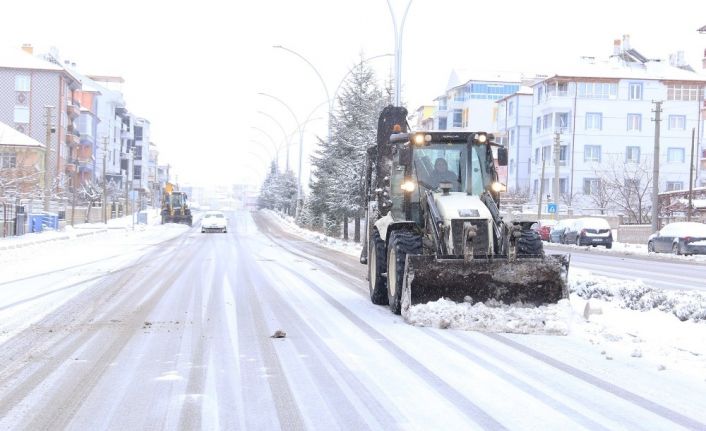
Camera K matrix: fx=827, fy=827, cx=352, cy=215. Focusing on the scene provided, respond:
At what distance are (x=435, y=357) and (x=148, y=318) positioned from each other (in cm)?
454

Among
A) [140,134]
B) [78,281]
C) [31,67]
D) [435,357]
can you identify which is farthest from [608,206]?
[140,134]

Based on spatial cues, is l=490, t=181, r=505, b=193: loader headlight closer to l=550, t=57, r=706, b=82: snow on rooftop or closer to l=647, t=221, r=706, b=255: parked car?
l=647, t=221, r=706, b=255: parked car

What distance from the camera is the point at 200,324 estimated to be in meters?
10.6

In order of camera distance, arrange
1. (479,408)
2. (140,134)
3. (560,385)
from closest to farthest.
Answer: (479,408)
(560,385)
(140,134)

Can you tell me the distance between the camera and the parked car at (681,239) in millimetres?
33625

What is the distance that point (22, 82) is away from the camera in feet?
249

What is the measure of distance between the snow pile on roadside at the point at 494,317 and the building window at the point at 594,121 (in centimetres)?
6647

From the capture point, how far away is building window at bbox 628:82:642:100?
74438 millimetres

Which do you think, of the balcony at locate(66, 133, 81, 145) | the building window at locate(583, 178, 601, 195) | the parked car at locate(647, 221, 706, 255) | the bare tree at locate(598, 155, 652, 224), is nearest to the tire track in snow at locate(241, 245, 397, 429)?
the parked car at locate(647, 221, 706, 255)

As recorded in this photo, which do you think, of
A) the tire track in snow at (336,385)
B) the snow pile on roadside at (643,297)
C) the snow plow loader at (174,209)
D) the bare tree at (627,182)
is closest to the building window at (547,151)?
the bare tree at (627,182)

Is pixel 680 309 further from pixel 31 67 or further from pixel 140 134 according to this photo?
pixel 140 134

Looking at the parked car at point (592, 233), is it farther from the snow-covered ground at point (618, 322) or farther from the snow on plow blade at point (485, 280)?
the snow on plow blade at point (485, 280)

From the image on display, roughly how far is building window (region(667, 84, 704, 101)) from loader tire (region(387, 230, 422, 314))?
70.7 metres

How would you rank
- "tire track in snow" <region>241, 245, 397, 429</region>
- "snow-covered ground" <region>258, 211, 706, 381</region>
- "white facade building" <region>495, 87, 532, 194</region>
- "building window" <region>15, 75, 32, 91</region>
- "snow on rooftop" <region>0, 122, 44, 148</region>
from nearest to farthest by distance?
1. "tire track in snow" <region>241, 245, 397, 429</region>
2. "snow-covered ground" <region>258, 211, 706, 381</region>
3. "snow on rooftop" <region>0, 122, 44, 148</region>
4. "building window" <region>15, 75, 32, 91</region>
5. "white facade building" <region>495, 87, 532, 194</region>
